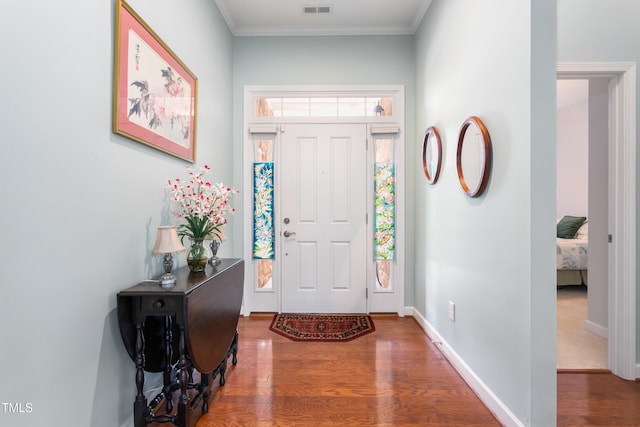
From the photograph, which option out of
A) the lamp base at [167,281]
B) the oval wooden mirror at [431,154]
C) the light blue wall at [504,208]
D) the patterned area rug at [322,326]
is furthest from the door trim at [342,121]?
the lamp base at [167,281]

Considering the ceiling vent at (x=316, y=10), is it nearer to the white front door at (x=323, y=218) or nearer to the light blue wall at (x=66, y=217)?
the white front door at (x=323, y=218)

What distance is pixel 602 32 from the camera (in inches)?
75.0

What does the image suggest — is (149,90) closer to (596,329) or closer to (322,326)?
(322,326)

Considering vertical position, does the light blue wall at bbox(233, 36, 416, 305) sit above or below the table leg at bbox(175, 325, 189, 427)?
above

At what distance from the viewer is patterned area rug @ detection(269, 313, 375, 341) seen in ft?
8.36

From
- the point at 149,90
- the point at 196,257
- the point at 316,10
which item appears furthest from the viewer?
the point at 316,10

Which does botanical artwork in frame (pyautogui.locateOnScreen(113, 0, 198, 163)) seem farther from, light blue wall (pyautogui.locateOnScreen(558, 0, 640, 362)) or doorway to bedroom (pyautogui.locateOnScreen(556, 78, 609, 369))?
doorway to bedroom (pyautogui.locateOnScreen(556, 78, 609, 369))

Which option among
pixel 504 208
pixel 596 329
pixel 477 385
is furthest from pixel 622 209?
pixel 477 385

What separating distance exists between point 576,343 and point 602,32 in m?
2.37

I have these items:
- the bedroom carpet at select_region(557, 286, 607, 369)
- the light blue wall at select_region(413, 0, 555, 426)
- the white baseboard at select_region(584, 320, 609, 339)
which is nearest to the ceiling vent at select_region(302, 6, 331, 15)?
the light blue wall at select_region(413, 0, 555, 426)

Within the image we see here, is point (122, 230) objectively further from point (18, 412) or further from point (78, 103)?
point (18, 412)

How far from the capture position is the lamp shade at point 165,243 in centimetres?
136

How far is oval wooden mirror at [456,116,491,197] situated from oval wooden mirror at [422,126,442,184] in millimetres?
402

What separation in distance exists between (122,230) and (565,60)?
2961 mm
